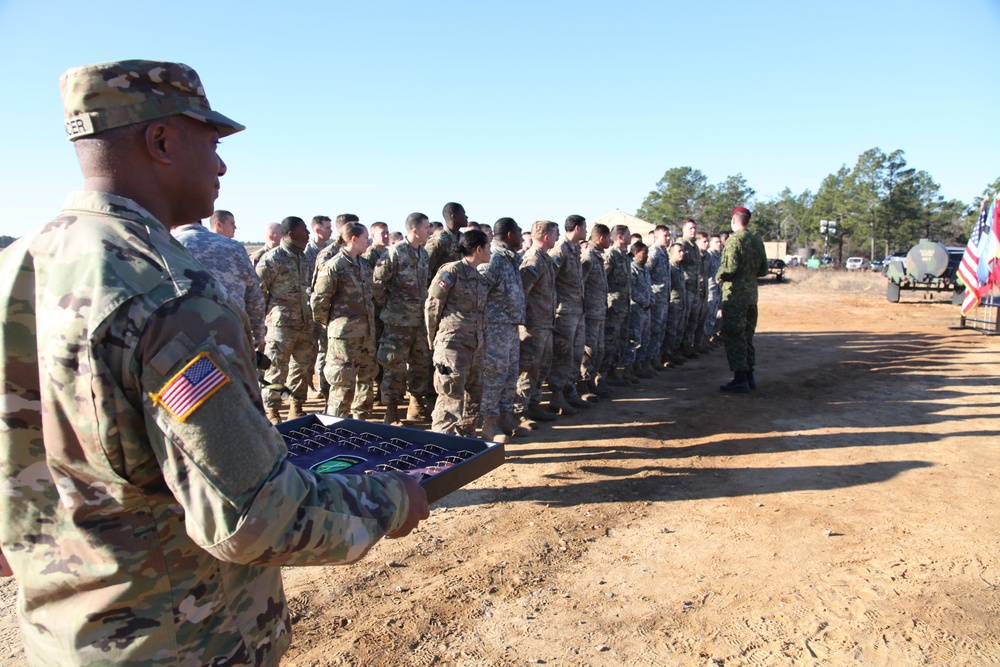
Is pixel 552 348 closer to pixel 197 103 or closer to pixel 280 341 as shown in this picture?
pixel 280 341

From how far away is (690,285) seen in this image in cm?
1130

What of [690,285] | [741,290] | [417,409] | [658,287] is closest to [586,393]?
[417,409]

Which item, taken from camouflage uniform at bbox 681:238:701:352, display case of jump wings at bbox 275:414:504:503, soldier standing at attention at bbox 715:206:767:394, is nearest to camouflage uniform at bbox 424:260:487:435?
display case of jump wings at bbox 275:414:504:503

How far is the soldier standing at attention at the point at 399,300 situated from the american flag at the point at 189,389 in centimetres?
575

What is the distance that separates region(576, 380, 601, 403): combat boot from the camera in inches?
314

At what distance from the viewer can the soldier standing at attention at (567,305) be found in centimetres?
743

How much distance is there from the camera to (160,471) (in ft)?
4.03

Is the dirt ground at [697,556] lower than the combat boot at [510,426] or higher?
lower

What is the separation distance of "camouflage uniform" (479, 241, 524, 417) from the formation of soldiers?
1cm

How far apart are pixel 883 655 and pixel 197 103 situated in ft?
11.2

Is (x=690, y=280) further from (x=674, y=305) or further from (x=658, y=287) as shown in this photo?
(x=658, y=287)

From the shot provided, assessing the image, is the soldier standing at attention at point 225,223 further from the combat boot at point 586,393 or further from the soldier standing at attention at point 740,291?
the soldier standing at attention at point 740,291

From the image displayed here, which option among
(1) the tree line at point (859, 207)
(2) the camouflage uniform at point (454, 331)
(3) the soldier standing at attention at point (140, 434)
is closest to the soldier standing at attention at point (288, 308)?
(2) the camouflage uniform at point (454, 331)

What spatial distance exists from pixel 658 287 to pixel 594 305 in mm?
2285
